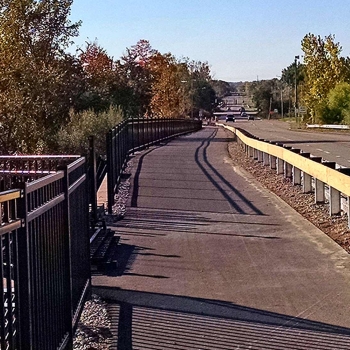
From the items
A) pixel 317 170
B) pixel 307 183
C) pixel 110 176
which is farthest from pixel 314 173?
pixel 110 176

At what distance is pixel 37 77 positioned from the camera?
3238 centimetres

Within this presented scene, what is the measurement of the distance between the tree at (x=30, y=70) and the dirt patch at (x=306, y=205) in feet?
36.0

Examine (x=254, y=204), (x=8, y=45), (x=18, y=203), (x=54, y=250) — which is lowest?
(x=254, y=204)

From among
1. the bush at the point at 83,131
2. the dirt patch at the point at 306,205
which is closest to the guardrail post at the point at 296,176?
the dirt patch at the point at 306,205

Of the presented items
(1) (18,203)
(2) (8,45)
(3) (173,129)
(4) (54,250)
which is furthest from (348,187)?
(3) (173,129)

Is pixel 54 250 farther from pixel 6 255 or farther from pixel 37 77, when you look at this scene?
pixel 37 77

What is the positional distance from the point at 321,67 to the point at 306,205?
2971 inches

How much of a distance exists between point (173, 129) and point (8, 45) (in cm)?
2164

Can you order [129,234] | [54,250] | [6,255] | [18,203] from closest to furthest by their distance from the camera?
[6,255], [18,203], [54,250], [129,234]

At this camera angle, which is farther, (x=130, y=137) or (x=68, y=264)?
(x=130, y=137)

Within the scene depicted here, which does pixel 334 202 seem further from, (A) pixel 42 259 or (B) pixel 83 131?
(B) pixel 83 131

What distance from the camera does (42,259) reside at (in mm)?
5301

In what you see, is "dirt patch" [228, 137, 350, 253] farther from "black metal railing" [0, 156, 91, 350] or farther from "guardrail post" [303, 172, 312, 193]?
"black metal railing" [0, 156, 91, 350]

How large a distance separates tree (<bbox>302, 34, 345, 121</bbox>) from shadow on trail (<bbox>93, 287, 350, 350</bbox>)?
80.4 meters
